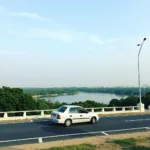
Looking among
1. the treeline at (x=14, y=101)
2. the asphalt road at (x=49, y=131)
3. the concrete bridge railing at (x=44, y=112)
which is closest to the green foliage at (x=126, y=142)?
the asphalt road at (x=49, y=131)

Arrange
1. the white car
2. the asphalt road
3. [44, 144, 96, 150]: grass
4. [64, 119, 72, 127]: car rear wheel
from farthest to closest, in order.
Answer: [64, 119, 72, 127]: car rear wheel
the white car
the asphalt road
[44, 144, 96, 150]: grass

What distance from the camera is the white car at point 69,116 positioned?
18.2m

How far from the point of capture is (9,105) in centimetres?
5141

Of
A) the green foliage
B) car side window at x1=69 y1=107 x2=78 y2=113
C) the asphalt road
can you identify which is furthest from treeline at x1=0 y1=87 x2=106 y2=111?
the green foliage

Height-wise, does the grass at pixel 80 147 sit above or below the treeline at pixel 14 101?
below

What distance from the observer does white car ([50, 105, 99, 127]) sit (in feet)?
59.6

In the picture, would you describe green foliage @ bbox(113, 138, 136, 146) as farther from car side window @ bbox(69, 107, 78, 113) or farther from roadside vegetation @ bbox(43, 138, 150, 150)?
car side window @ bbox(69, 107, 78, 113)

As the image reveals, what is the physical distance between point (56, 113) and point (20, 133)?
11.2ft

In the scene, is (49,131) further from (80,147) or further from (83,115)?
(80,147)

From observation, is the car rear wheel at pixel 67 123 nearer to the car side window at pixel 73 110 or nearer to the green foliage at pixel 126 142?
the car side window at pixel 73 110

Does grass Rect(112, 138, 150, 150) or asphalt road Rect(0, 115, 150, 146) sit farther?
asphalt road Rect(0, 115, 150, 146)

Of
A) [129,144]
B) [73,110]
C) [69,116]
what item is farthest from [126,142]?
[73,110]

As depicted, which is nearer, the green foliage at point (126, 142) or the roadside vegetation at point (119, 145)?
the roadside vegetation at point (119, 145)

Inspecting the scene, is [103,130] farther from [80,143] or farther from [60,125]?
[80,143]
